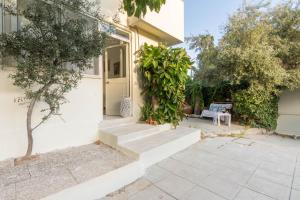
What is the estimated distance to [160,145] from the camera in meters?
4.02

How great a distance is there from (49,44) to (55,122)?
166 centimetres

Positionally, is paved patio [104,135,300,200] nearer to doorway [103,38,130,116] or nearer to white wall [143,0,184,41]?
doorway [103,38,130,116]

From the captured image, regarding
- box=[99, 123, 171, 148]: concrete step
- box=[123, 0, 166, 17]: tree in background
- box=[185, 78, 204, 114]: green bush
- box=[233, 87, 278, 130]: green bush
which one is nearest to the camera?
box=[123, 0, 166, 17]: tree in background

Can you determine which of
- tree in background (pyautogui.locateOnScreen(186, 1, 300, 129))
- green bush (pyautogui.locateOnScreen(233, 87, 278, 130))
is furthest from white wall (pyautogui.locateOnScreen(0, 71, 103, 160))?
green bush (pyautogui.locateOnScreen(233, 87, 278, 130))

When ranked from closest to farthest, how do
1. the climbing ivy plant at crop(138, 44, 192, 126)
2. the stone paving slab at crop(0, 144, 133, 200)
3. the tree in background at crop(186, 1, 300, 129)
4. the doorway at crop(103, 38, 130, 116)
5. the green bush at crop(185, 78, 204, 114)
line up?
the stone paving slab at crop(0, 144, 133, 200) → the climbing ivy plant at crop(138, 44, 192, 126) → the doorway at crop(103, 38, 130, 116) → the tree in background at crop(186, 1, 300, 129) → the green bush at crop(185, 78, 204, 114)

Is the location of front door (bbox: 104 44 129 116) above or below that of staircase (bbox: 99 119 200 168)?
above

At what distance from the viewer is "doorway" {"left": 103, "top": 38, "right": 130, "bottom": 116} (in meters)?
5.90

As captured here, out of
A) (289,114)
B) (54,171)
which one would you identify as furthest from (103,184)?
(289,114)

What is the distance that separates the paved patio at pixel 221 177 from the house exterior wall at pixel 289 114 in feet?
11.5

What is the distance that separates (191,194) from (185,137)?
2160mm

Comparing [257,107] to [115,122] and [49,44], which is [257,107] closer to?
[115,122]

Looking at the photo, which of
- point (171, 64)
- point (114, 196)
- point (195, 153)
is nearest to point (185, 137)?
point (195, 153)

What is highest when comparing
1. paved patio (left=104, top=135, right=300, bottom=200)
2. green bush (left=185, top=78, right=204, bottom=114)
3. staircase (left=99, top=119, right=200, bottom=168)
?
green bush (left=185, top=78, right=204, bottom=114)

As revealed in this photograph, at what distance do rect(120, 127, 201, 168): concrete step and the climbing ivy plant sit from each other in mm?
644
